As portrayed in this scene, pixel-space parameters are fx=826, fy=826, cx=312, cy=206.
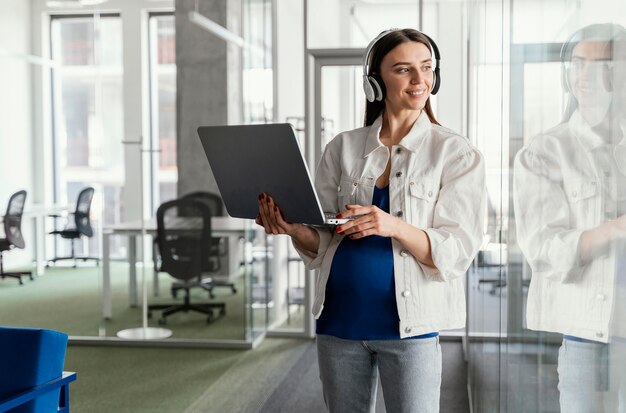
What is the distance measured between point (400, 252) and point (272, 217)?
0.31 meters

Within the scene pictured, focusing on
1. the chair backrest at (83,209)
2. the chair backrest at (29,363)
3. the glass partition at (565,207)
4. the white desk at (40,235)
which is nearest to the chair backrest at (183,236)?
the white desk at (40,235)

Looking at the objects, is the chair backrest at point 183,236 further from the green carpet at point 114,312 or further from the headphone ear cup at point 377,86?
the headphone ear cup at point 377,86

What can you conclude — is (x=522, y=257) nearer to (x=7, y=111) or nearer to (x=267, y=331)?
(x=267, y=331)

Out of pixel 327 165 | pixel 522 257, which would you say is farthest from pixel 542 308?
pixel 327 165

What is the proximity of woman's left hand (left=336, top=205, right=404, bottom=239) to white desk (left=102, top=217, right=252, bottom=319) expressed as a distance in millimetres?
4058

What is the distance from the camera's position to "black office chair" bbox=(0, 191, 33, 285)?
6242 millimetres

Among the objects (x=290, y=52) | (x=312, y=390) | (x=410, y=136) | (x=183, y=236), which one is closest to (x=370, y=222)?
(x=410, y=136)

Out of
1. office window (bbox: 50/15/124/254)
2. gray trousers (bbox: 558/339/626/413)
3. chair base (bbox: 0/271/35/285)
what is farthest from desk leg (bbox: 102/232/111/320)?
gray trousers (bbox: 558/339/626/413)

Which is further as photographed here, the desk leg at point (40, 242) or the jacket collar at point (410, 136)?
the desk leg at point (40, 242)

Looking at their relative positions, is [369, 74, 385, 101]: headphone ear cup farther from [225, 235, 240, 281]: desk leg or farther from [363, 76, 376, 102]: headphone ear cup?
[225, 235, 240, 281]: desk leg

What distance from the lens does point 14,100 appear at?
23.3 feet

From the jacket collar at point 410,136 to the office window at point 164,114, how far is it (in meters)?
4.01

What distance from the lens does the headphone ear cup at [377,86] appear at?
6.32 feet

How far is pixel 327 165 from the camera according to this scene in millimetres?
2021
